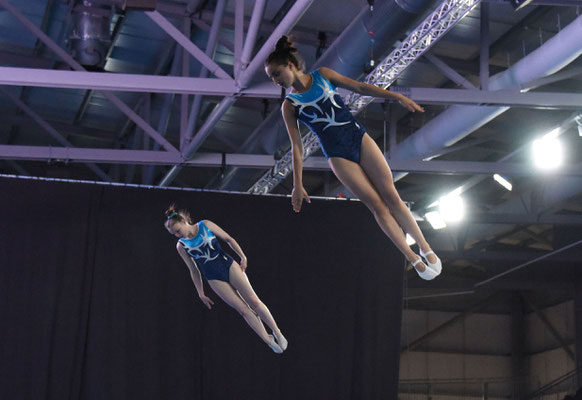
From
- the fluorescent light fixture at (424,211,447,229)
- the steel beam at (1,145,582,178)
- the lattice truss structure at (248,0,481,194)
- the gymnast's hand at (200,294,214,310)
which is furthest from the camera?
the fluorescent light fixture at (424,211,447,229)

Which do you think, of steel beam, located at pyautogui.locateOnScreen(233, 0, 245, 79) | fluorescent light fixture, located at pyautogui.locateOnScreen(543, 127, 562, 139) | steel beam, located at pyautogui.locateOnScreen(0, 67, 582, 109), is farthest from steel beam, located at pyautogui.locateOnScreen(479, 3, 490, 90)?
steel beam, located at pyautogui.locateOnScreen(233, 0, 245, 79)

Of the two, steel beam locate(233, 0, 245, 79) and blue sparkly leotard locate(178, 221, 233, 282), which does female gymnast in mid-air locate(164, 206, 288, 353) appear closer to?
blue sparkly leotard locate(178, 221, 233, 282)

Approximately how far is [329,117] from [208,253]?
408 centimetres

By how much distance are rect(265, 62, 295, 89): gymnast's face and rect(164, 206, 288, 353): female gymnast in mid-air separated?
359 cm

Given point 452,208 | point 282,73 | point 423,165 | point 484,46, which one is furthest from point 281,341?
point 282,73

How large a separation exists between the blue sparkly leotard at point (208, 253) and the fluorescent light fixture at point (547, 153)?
463 cm

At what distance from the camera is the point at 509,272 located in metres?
17.4

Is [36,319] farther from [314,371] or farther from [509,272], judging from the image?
[509,272]

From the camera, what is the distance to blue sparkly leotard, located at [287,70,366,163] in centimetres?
563

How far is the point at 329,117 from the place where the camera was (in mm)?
5691

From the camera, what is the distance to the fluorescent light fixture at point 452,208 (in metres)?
13.3

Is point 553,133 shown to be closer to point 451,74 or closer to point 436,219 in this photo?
point 451,74

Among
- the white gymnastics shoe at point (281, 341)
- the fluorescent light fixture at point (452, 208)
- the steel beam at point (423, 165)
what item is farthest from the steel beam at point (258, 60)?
the fluorescent light fixture at point (452, 208)

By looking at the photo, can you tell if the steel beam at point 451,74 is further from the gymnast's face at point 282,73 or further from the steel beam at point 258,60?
the gymnast's face at point 282,73
